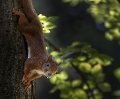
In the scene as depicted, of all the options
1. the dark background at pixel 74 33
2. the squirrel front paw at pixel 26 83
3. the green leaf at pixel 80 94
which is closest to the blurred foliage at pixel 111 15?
the green leaf at pixel 80 94

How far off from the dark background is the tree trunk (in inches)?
195

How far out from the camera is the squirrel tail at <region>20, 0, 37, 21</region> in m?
1.28

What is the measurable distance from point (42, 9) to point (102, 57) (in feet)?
14.7

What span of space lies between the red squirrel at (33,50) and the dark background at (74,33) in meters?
4.97

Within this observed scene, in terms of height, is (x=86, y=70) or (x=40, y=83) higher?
(x=40, y=83)

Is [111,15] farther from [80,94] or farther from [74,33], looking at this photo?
[74,33]

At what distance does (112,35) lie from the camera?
2244 millimetres

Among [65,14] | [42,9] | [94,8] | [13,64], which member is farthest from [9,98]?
[65,14]

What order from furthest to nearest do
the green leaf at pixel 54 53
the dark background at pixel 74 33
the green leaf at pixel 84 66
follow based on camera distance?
the dark background at pixel 74 33 < the green leaf at pixel 84 66 < the green leaf at pixel 54 53

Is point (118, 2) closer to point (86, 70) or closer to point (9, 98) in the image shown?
point (86, 70)

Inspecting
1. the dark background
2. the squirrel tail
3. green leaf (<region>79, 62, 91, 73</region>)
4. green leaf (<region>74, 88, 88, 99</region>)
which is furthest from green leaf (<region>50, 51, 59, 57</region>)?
the dark background

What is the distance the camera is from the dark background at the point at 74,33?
21.5 ft

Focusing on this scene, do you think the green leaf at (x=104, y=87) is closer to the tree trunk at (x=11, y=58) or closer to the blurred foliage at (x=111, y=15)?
the blurred foliage at (x=111, y=15)

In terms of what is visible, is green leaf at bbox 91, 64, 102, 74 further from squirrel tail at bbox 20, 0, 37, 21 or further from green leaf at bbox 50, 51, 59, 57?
squirrel tail at bbox 20, 0, 37, 21
